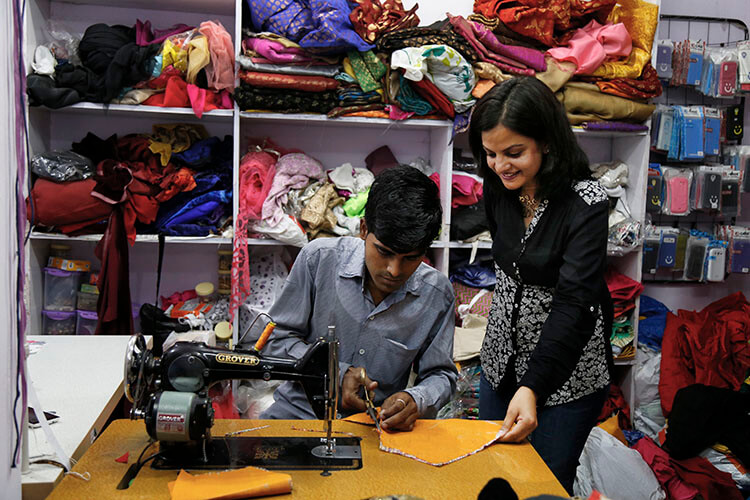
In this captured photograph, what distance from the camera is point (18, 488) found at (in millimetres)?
1017

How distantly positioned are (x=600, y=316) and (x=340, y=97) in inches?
65.4

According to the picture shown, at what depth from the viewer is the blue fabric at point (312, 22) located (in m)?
2.65

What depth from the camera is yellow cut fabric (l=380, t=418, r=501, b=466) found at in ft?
4.06

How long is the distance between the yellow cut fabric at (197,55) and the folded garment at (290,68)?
15 cm

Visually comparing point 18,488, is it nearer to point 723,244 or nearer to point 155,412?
point 155,412

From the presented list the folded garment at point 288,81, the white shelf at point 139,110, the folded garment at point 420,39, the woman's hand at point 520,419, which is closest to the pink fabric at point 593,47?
the folded garment at point 420,39

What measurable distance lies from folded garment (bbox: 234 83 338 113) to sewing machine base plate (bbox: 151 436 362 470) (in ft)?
5.92

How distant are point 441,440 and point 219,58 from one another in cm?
206

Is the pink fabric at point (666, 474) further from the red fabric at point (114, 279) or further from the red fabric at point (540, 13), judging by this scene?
the red fabric at point (114, 279)

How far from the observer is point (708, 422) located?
2.58 metres

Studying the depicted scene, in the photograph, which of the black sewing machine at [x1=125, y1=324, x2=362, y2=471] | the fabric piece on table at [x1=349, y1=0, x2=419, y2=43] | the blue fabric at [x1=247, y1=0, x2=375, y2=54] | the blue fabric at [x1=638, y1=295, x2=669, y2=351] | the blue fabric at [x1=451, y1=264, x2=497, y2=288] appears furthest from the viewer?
the blue fabric at [x1=638, y1=295, x2=669, y2=351]

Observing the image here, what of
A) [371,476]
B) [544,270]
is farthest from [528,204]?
[371,476]

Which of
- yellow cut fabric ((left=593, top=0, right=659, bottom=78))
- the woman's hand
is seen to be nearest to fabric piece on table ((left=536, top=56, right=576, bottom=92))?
yellow cut fabric ((left=593, top=0, right=659, bottom=78))

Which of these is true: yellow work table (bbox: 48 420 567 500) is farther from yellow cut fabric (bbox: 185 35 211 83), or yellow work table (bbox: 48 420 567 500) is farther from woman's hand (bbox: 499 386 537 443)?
yellow cut fabric (bbox: 185 35 211 83)
